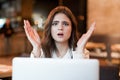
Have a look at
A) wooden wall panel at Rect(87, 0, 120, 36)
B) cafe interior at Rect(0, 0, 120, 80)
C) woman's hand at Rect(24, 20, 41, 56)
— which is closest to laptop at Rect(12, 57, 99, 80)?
woman's hand at Rect(24, 20, 41, 56)

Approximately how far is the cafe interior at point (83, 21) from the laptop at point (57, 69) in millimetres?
2929

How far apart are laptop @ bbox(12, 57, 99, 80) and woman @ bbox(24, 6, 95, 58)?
55 centimetres

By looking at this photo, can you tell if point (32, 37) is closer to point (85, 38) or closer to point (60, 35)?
point (60, 35)

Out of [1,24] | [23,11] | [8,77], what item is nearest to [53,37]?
[8,77]

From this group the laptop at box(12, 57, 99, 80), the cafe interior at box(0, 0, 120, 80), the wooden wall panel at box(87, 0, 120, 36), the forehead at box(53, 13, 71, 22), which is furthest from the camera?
the wooden wall panel at box(87, 0, 120, 36)

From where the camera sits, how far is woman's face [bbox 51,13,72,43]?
1719 millimetres

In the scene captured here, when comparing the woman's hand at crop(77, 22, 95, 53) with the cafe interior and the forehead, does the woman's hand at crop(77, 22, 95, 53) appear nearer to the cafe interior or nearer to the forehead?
the forehead

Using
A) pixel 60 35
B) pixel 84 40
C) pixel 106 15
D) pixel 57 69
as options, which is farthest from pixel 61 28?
pixel 106 15

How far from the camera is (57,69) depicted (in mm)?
1126

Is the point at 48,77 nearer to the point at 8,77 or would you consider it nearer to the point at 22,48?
the point at 8,77

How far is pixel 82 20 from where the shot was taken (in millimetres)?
6707

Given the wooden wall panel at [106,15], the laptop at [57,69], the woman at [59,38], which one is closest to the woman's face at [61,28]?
the woman at [59,38]

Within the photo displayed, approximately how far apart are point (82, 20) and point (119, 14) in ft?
3.04

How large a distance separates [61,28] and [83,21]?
5.04 meters
